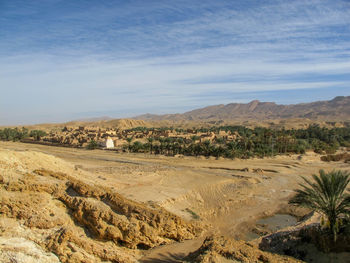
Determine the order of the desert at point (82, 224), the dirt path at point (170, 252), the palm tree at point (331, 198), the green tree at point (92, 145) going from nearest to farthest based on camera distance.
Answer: the desert at point (82, 224)
the dirt path at point (170, 252)
the palm tree at point (331, 198)
the green tree at point (92, 145)

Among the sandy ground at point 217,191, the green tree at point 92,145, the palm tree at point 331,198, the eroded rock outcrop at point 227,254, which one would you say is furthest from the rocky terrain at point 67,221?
the green tree at point 92,145

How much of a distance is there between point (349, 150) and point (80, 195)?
47463 mm

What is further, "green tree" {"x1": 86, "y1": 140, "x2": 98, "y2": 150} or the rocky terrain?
"green tree" {"x1": 86, "y1": 140, "x2": 98, "y2": 150}

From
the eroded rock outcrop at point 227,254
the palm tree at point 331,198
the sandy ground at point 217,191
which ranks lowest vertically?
A: the sandy ground at point 217,191

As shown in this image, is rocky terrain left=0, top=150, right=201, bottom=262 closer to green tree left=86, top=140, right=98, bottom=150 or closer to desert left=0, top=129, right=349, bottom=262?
desert left=0, top=129, right=349, bottom=262

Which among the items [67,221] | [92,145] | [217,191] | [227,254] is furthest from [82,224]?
[92,145]

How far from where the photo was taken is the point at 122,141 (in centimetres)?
5153

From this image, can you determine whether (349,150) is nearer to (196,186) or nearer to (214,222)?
(196,186)

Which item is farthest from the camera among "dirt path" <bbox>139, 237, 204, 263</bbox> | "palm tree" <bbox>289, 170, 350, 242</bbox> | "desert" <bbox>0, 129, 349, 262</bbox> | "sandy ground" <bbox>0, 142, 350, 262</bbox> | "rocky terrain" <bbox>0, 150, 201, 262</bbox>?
"sandy ground" <bbox>0, 142, 350, 262</bbox>

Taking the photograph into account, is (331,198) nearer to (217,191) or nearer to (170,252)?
(170,252)

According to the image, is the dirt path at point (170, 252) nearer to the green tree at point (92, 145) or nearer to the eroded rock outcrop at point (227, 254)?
the eroded rock outcrop at point (227, 254)

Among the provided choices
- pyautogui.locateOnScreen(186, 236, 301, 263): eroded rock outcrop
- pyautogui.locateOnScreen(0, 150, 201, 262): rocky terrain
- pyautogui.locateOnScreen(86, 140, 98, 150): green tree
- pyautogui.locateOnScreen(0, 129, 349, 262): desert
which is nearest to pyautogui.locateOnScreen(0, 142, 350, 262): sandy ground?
pyautogui.locateOnScreen(0, 129, 349, 262): desert

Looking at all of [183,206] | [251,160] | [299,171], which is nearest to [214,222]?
[183,206]

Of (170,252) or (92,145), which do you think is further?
(92,145)
